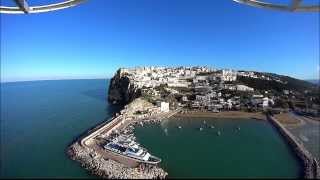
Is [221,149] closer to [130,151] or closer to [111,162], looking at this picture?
[130,151]

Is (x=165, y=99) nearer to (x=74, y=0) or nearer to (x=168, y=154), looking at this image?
(x=168, y=154)

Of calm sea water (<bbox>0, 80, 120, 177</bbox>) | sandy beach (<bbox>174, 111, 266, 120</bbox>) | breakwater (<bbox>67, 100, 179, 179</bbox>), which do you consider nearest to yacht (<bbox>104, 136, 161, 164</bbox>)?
breakwater (<bbox>67, 100, 179, 179</bbox>)

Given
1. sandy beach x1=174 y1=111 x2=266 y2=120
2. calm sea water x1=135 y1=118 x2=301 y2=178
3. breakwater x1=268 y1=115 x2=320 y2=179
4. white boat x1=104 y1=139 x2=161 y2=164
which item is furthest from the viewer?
sandy beach x1=174 y1=111 x2=266 y2=120

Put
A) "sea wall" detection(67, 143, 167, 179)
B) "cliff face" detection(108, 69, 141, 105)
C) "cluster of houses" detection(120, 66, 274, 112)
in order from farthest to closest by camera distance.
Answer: "cliff face" detection(108, 69, 141, 105)
"cluster of houses" detection(120, 66, 274, 112)
"sea wall" detection(67, 143, 167, 179)

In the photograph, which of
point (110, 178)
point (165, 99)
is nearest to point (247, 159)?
point (110, 178)

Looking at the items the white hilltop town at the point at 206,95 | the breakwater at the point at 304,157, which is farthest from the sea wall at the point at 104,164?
the white hilltop town at the point at 206,95

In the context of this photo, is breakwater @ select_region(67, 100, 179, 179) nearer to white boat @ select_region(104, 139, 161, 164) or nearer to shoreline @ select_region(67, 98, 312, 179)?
shoreline @ select_region(67, 98, 312, 179)

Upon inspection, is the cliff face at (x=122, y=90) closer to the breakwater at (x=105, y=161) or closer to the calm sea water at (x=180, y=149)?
the calm sea water at (x=180, y=149)
